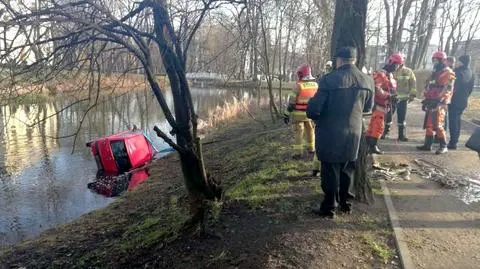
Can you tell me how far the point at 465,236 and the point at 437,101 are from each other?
4044mm

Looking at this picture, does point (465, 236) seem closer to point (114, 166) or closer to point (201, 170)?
point (201, 170)

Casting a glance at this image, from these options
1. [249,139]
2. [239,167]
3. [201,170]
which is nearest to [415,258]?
[201,170]

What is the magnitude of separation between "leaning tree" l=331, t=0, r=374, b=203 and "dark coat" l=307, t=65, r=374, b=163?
937 millimetres

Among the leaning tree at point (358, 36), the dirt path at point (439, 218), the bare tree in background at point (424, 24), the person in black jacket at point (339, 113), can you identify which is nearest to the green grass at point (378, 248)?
the dirt path at point (439, 218)

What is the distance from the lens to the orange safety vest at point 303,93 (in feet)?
22.9

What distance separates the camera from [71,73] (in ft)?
16.9

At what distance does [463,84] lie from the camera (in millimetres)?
8406

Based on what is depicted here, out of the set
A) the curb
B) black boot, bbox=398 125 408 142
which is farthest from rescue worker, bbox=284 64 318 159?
black boot, bbox=398 125 408 142

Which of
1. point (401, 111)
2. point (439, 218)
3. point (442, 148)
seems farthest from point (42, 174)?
point (439, 218)

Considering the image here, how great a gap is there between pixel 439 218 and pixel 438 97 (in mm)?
3633

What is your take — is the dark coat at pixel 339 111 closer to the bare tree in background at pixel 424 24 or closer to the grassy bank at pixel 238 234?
the grassy bank at pixel 238 234

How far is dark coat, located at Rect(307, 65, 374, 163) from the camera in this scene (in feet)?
15.0

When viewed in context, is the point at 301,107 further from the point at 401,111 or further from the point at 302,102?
the point at 401,111

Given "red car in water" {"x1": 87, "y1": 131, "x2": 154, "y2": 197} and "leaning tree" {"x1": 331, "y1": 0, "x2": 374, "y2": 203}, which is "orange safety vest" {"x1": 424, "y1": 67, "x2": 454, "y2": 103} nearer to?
"leaning tree" {"x1": 331, "y1": 0, "x2": 374, "y2": 203}
